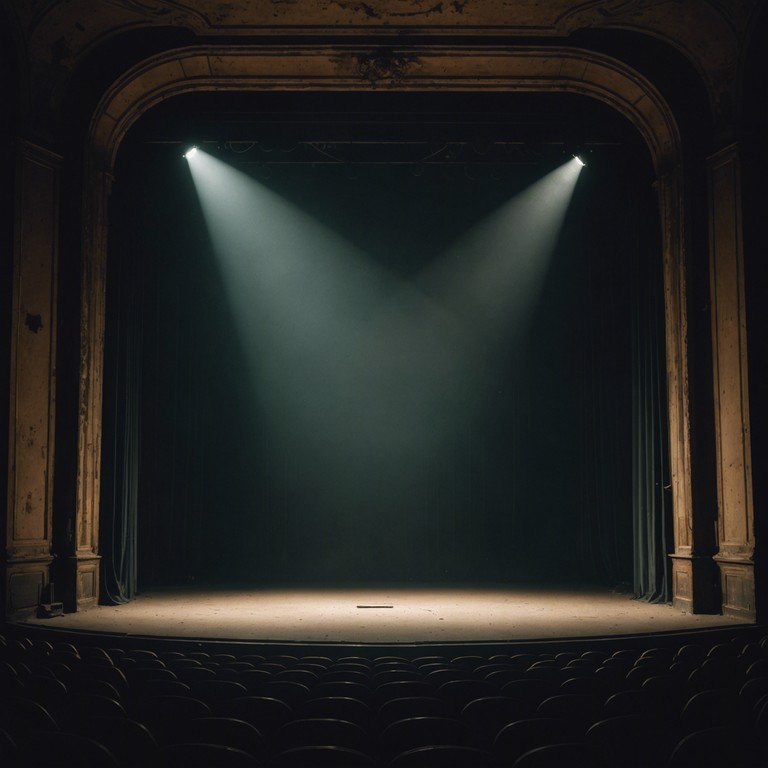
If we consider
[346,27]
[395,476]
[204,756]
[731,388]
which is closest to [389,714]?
[204,756]

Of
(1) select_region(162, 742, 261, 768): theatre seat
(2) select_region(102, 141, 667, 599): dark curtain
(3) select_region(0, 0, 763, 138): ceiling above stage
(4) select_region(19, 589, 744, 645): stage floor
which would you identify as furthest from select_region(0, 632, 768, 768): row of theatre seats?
(2) select_region(102, 141, 667, 599): dark curtain

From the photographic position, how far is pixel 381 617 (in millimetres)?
8273

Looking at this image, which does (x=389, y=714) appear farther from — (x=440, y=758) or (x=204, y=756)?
(x=204, y=756)

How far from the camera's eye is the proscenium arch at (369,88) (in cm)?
853

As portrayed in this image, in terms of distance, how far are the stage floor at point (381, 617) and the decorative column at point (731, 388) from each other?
48cm

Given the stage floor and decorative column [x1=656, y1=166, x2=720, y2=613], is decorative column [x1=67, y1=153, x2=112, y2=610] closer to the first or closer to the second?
the stage floor

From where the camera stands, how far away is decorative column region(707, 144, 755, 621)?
298 inches

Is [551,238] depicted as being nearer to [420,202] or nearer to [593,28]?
[420,202]

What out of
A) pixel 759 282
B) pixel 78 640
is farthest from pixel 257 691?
pixel 759 282

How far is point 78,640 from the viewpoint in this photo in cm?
668

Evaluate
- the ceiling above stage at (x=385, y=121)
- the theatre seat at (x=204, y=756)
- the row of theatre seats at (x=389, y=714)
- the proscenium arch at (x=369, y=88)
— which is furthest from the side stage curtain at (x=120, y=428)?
the theatre seat at (x=204, y=756)

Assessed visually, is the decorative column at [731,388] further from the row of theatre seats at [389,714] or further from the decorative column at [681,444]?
the row of theatre seats at [389,714]

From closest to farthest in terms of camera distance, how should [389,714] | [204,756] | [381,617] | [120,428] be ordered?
[204,756] < [389,714] < [381,617] < [120,428]

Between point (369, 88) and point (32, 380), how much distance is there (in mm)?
4446
